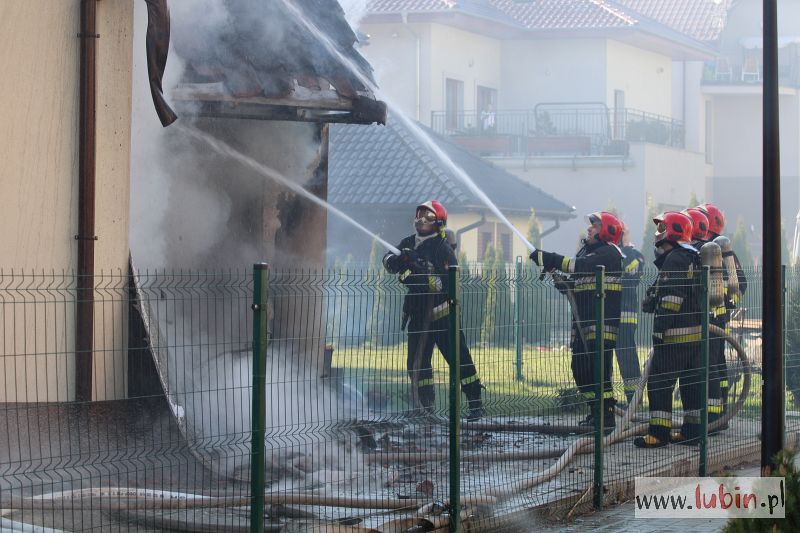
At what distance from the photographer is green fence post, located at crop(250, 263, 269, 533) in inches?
228

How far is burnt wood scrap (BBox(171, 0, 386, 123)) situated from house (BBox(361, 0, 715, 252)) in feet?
69.2

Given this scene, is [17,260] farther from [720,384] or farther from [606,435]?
[720,384]

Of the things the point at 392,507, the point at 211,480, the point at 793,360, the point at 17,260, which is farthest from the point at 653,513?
the point at 793,360

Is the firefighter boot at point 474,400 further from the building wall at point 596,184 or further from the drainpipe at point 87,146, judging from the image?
the building wall at point 596,184

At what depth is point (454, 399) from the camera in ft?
22.6

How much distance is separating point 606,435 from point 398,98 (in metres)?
24.4

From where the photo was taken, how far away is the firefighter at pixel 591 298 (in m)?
8.49

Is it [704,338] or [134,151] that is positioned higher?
[134,151]

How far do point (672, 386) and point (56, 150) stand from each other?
16.1 ft

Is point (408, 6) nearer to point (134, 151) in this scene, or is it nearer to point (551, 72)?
point (551, 72)

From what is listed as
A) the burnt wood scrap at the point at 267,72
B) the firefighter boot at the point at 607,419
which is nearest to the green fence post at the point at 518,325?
the firefighter boot at the point at 607,419

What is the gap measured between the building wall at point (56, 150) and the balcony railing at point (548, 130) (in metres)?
25.1

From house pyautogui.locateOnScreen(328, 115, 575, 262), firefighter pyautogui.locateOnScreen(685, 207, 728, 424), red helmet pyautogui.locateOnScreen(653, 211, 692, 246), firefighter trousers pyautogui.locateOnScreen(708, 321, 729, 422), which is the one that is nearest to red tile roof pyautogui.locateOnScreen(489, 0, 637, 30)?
house pyautogui.locateOnScreen(328, 115, 575, 262)

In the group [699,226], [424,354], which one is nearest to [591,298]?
[424,354]
